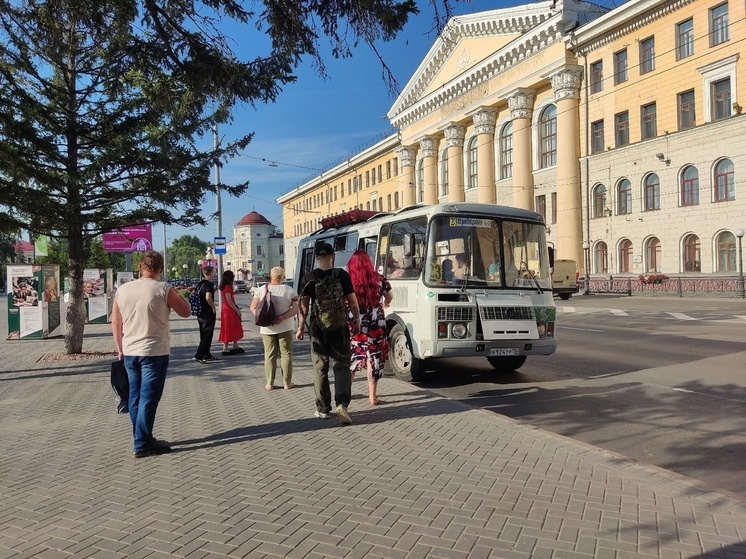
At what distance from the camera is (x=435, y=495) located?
4055 millimetres

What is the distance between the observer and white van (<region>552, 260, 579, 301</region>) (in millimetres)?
34438

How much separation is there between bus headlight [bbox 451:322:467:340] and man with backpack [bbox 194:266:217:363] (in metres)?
4.96

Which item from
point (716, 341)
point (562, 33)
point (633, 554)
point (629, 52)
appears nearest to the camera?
point (633, 554)

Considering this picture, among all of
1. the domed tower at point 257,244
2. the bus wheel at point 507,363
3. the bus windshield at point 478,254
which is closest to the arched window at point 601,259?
the bus wheel at point 507,363

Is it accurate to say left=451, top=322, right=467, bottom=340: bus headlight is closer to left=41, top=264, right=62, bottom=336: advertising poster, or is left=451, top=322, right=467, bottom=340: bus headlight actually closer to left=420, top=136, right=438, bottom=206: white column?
left=41, top=264, right=62, bottom=336: advertising poster

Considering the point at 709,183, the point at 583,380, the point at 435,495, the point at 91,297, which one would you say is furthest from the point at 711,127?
the point at 435,495

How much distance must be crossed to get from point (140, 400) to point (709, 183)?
3512 cm

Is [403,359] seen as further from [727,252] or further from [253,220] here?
[253,220]

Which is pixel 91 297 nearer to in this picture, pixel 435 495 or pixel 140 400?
pixel 140 400

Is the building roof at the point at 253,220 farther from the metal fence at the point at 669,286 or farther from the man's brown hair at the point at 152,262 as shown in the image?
the man's brown hair at the point at 152,262

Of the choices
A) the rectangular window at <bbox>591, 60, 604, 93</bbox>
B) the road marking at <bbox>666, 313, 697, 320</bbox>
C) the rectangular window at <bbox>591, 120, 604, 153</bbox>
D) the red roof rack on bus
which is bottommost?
the road marking at <bbox>666, 313, 697, 320</bbox>

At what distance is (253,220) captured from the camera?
12381cm

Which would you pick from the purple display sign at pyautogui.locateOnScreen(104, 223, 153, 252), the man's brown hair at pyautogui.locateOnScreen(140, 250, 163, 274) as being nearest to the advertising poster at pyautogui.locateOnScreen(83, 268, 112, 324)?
the purple display sign at pyautogui.locateOnScreen(104, 223, 153, 252)

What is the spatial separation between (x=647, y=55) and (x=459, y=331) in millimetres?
35674
